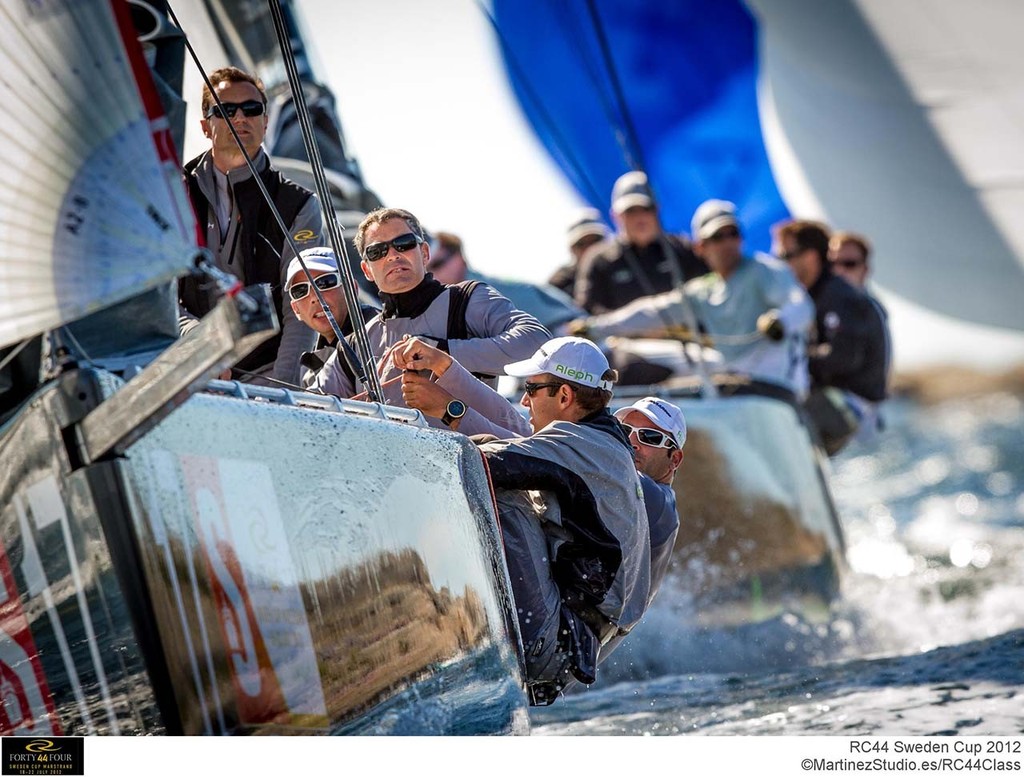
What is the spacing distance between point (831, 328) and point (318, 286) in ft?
12.0

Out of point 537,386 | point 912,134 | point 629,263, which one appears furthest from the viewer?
point 912,134

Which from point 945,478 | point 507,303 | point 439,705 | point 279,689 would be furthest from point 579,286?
point 945,478

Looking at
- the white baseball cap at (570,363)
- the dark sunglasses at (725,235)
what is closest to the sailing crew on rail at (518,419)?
the white baseball cap at (570,363)

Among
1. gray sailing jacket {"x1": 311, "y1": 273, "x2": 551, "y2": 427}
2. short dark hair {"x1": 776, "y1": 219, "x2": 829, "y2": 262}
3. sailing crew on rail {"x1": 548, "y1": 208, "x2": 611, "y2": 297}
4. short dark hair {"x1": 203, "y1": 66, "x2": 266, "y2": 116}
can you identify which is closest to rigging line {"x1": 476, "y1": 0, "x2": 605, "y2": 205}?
sailing crew on rail {"x1": 548, "y1": 208, "x2": 611, "y2": 297}

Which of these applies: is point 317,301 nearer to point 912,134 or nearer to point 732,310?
point 732,310

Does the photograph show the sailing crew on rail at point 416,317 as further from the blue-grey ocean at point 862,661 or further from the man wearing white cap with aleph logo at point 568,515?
the blue-grey ocean at point 862,661

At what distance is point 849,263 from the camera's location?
7.06 metres

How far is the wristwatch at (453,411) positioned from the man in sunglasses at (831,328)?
3.63m

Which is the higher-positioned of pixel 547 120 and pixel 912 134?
pixel 912 134

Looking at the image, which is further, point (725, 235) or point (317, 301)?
point (725, 235)

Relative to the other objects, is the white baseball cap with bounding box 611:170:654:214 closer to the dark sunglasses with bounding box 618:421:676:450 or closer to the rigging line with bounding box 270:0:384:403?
the dark sunglasses with bounding box 618:421:676:450

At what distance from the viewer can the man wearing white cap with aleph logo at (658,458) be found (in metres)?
3.28

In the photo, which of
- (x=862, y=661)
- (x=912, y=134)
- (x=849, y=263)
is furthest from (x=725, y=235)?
(x=912, y=134)

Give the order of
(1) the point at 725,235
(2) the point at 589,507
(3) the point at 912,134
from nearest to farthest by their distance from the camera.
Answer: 1. (2) the point at 589,507
2. (1) the point at 725,235
3. (3) the point at 912,134
